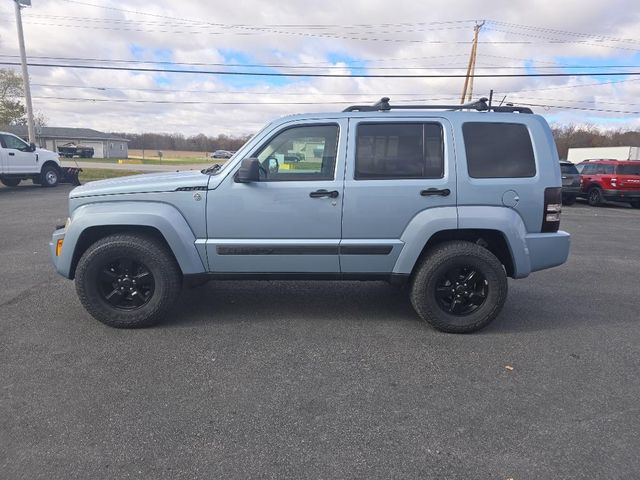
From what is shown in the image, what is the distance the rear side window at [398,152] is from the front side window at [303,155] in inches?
10.5

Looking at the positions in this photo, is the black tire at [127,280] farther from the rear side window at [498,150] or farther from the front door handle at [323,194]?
the rear side window at [498,150]

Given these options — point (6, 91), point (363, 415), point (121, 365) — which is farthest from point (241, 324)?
point (6, 91)

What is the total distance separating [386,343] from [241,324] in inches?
54.4

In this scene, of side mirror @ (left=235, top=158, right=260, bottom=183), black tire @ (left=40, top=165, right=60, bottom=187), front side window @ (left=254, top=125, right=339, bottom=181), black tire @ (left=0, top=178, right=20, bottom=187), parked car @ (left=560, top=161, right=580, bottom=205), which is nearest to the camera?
side mirror @ (left=235, top=158, right=260, bottom=183)

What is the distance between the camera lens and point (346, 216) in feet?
13.5

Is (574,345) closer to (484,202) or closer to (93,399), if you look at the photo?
(484,202)

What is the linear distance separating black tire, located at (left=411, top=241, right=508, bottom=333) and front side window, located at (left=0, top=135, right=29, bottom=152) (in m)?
16.9

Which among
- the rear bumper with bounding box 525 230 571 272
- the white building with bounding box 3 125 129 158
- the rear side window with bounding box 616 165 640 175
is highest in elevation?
the white building with bounding box 3 125 129 158

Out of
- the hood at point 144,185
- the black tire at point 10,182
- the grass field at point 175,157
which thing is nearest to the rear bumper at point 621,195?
the hood at point 144,185

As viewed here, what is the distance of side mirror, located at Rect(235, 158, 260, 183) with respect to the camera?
13.0 feet

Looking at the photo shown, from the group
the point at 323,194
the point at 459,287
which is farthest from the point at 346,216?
the point at 459,287

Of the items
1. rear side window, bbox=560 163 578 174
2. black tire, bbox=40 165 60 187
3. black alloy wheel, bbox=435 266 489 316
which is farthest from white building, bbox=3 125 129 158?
black alloy wheel, bbox=435 266 489 316

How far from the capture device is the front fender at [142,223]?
4.06 m

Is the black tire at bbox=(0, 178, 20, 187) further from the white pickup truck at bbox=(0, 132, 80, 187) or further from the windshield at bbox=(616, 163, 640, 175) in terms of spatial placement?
the windshield at bbox=(616, 163, 640, 175)
